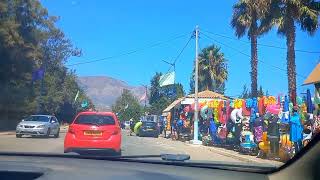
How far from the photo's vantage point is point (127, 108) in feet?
318

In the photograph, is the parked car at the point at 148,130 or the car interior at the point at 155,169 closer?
the car interior at the point at 155,169

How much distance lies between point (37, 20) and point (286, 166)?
41508 mm

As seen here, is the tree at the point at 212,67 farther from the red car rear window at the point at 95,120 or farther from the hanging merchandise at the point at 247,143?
the red car rear window at the point at 95,120

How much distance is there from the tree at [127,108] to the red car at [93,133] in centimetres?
6714

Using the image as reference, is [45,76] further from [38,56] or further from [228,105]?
[228,105]

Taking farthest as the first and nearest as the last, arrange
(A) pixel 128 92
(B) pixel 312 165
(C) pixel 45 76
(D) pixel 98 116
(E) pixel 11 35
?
(A) pixel 128 92
(C) pixel 45 76
(E) pixel 11 35
(D) pixel 98 116
(B) pixel 312 165

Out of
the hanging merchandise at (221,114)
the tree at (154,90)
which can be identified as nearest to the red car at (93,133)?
the hanging merchandise at (221,114)

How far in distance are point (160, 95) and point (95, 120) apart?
64546 millimetres

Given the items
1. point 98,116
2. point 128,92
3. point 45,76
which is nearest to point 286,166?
point 98,116

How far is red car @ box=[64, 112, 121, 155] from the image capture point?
15.8 meters

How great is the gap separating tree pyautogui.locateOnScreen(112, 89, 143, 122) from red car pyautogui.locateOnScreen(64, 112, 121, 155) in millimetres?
67136

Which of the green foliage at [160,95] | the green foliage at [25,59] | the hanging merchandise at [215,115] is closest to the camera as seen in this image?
the hanging merchandise at [215,115]

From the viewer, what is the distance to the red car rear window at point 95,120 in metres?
16.4

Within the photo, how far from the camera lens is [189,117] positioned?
40.8 m
